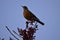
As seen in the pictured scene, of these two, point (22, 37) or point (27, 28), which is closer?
point (22, 37)

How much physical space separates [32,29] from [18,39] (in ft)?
1.01

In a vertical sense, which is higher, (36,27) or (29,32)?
(36,27)

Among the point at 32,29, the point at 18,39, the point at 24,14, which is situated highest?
the point at 24,14

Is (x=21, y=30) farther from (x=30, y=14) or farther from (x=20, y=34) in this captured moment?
(x=30, y=14)

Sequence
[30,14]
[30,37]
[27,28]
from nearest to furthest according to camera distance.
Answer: [30,37] < [27,28] < [30,14]

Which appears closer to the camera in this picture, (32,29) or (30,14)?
(32,29)

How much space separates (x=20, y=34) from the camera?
2873 millimetres

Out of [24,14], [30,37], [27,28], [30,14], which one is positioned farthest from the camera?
[30,14]

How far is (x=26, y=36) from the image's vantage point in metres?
2.88

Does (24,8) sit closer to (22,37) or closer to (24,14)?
(24,14)

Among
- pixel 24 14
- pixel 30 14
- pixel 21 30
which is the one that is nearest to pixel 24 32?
pixel 21 30

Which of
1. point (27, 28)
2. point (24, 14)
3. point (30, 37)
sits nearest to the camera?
point (30, 37)

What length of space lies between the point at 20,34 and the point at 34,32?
251 millimetres

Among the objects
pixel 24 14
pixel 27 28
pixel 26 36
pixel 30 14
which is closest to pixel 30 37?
pixel 26 36
